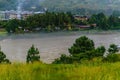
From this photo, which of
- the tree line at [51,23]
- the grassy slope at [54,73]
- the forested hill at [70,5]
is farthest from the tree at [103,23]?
the grassy slope at [54,73]

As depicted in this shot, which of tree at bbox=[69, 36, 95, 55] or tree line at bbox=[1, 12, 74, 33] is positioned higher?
tree at bbox=[69, 36, 95, 55]

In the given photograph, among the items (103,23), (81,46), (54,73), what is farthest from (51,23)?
(54,73)

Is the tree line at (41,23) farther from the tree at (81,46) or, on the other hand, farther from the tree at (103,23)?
the tree at (81,46)

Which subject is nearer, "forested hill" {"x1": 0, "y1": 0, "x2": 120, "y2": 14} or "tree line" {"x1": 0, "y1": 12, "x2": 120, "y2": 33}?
"tree line" {"x1": 0, "y1": 12, "x2": 120, "y2": 33}

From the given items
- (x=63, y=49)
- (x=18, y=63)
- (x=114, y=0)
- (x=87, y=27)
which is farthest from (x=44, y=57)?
(x=114, y=0)

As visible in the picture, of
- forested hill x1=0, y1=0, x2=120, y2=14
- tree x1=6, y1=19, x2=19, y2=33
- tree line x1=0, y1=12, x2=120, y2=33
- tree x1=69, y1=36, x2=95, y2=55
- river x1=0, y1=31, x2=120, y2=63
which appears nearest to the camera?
tree x1=69, y1=36, x2=95, y2=55

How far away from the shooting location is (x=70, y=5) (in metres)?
36.8

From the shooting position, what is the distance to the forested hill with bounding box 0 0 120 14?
34375mm

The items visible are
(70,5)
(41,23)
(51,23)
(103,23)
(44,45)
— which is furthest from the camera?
(70,5)

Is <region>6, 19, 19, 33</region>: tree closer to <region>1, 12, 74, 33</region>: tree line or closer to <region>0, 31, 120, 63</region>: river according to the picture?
<region>1, 12, 74, 33</region>: tree line

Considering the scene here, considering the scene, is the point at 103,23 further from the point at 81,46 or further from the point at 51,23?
the point at 81,46

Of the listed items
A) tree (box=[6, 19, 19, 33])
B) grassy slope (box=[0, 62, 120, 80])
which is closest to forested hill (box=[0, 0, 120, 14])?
tree (box=[6, 19, 19, 33])

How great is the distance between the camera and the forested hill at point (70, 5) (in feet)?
113

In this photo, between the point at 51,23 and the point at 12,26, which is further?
the point at 51,23
